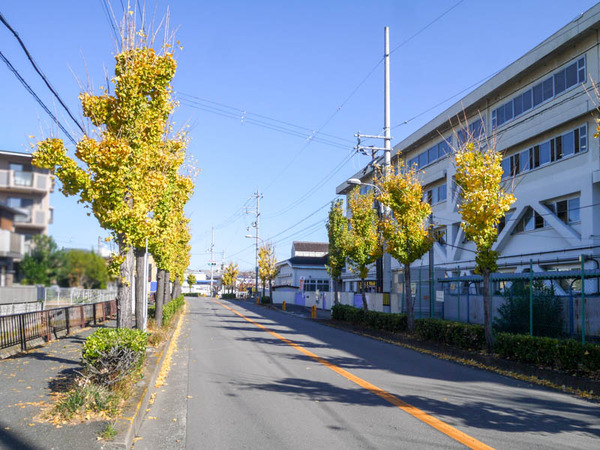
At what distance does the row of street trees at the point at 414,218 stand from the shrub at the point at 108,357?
10.9 m

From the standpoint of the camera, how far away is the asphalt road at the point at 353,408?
269 inches

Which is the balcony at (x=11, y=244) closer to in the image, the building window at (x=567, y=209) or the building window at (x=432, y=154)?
the building window at (x=567, y=209)

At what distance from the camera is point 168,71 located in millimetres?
10945

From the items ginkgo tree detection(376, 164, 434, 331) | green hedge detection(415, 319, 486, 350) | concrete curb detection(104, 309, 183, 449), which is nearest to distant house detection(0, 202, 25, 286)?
concrete curb detection(104, 309, 183, 449)

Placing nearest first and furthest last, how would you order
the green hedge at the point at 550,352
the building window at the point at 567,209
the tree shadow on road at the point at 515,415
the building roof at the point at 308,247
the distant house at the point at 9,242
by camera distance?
1. the tree shadow on road at the point at 515,415
2. the green hedge at the point at 550,352
3. the distant house at the point at 9,242
4. the building window at the point at 567,209
5. the building roof at the point at 308,247

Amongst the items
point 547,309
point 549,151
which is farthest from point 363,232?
point 547,309

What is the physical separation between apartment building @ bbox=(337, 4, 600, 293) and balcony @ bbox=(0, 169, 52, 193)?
15.2 m

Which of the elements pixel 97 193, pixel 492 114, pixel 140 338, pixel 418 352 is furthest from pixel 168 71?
pixel 492 114

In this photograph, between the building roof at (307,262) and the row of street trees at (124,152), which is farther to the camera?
the building roof at (307,262)

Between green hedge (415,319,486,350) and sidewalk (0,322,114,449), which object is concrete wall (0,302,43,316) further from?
green hedge (415,319,486,350)

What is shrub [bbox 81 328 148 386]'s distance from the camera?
27.6 feet

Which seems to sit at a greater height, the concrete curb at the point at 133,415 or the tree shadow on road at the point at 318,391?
the concrete curb at the point at 133,415

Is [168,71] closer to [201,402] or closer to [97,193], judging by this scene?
[97,193]

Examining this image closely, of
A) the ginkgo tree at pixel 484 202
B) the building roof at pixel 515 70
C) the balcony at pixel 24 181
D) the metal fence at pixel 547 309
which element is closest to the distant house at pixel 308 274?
the building roof at pixel 515 70
